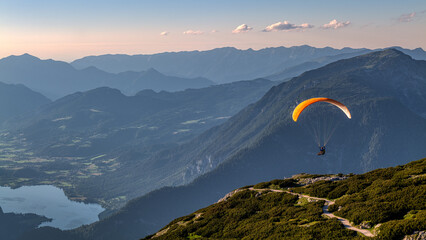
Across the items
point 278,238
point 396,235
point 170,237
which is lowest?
point 170,237

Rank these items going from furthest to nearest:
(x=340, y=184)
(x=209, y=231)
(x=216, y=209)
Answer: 1. (x=216, y=209)
2. (x=340, y=184)
3. (x=209, y=231)

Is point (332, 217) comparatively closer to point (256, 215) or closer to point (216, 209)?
point (256, 215)

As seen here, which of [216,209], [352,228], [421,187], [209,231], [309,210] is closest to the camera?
[352,228]

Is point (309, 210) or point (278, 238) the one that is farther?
point (309, 210)

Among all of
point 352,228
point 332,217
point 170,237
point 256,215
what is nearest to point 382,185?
point 332,217

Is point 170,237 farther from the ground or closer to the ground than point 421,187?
closer to the ground

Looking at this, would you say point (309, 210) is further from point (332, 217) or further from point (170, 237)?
point (170, 237)
